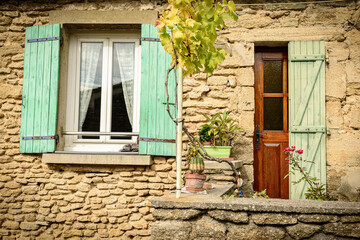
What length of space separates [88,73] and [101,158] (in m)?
1.39

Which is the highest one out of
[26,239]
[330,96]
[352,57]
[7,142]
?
[352,57]

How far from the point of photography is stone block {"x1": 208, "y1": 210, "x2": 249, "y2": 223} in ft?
6.83

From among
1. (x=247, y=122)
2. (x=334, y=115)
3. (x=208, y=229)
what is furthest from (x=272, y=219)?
(x=334, y=115)

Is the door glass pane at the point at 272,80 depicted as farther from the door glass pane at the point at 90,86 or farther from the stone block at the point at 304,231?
the stone block at the point at 304,231

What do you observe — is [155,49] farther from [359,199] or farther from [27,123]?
[359,199]

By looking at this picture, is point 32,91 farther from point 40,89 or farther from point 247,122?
point 247,122

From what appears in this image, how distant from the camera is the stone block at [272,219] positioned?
2.04 meters

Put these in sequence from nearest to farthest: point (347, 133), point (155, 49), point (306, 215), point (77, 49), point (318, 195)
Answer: point (306, 215), point (318, 195), point (347, 133), point (155, 49), point (77, 49)

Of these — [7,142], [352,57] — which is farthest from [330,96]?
[7,142]

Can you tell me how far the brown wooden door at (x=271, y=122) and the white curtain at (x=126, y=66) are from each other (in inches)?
73.8

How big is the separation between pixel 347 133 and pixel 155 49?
2838 mm

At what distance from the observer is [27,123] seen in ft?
14.6

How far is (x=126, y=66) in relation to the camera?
15.7 ft

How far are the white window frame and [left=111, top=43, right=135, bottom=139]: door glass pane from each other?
0.06m
